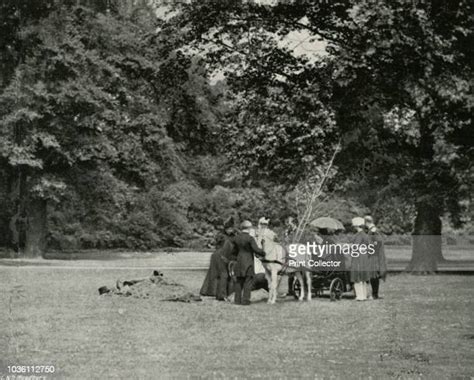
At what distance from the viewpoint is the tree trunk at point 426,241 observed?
3109cm

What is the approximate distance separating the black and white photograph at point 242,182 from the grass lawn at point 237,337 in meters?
0.06

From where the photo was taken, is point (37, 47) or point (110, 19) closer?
point (37, 47)

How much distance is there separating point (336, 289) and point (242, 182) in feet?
45.1

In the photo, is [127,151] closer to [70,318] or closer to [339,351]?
[70,318]

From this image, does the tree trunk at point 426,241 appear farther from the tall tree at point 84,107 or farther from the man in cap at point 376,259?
the man in cap at point 376,259

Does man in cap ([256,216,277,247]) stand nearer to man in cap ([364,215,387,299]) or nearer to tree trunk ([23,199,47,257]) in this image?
man in cap ([364,215,387,299])

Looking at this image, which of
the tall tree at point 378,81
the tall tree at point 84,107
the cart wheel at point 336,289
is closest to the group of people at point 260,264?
the cart wheel at point 336,289

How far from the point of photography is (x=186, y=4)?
2953 centimetres

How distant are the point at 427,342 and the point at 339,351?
164cm

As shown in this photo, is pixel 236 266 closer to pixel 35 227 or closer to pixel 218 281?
pixel 218 281

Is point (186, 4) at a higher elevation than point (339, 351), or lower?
higher

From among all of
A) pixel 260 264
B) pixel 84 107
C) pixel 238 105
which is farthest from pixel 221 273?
pixel 84 107

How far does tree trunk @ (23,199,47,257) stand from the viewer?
129 feet

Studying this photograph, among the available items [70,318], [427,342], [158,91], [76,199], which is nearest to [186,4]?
[158,91]
